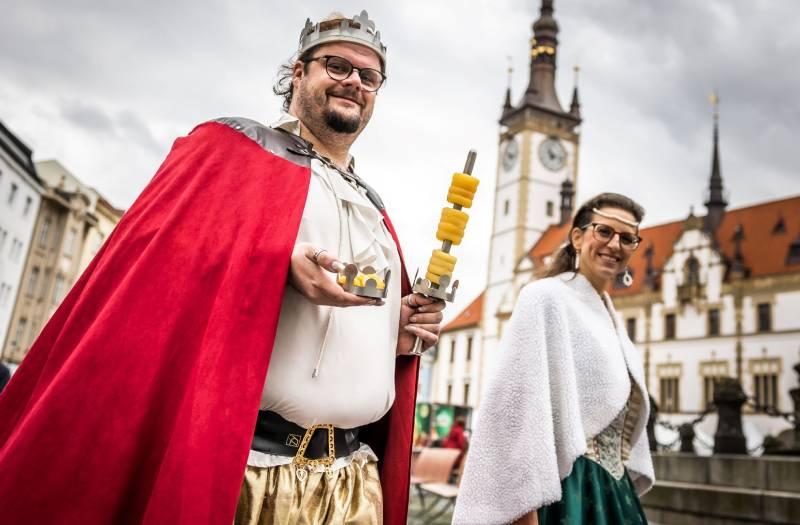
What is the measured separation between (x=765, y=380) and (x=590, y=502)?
38.9 meters

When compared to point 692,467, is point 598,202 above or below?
above

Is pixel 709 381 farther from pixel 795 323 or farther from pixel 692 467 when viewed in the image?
pixel 692 467

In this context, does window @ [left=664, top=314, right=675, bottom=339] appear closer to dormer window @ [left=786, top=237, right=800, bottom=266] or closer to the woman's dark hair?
dormer window @ [left=786, top=237, right=800, bottom=266]

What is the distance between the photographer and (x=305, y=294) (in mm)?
1726

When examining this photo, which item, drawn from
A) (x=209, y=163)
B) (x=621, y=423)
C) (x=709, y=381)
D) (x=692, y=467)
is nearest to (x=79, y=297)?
(x=209, y=163)

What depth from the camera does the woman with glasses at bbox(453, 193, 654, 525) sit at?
2.75 meters

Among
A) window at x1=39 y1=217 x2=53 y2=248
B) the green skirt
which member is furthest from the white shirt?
window at x1=39 y1=217 x2=53 y2=248

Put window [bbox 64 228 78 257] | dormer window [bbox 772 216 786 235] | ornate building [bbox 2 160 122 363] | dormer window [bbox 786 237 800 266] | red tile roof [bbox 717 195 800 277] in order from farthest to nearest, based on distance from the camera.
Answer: window [bbox 64 228 78 257]
dormer window [bbox 772 216 786 235]
ornate building [bbox 2 160 122 363]
red tile roof [bbox 717 195 800 277]
dormer window [bbox 786 237 800 266]

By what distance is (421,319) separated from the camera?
210 centimetres

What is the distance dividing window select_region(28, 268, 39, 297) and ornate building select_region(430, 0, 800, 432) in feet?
91.1

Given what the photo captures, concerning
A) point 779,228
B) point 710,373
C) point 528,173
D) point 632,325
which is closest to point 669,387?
point 710,373

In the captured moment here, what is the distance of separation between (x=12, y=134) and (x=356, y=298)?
132 feet

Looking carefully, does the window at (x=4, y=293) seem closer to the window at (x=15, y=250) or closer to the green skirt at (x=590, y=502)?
the window at (x=15, y=250)

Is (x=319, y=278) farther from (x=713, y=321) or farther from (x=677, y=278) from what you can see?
(x=677, y=278)
